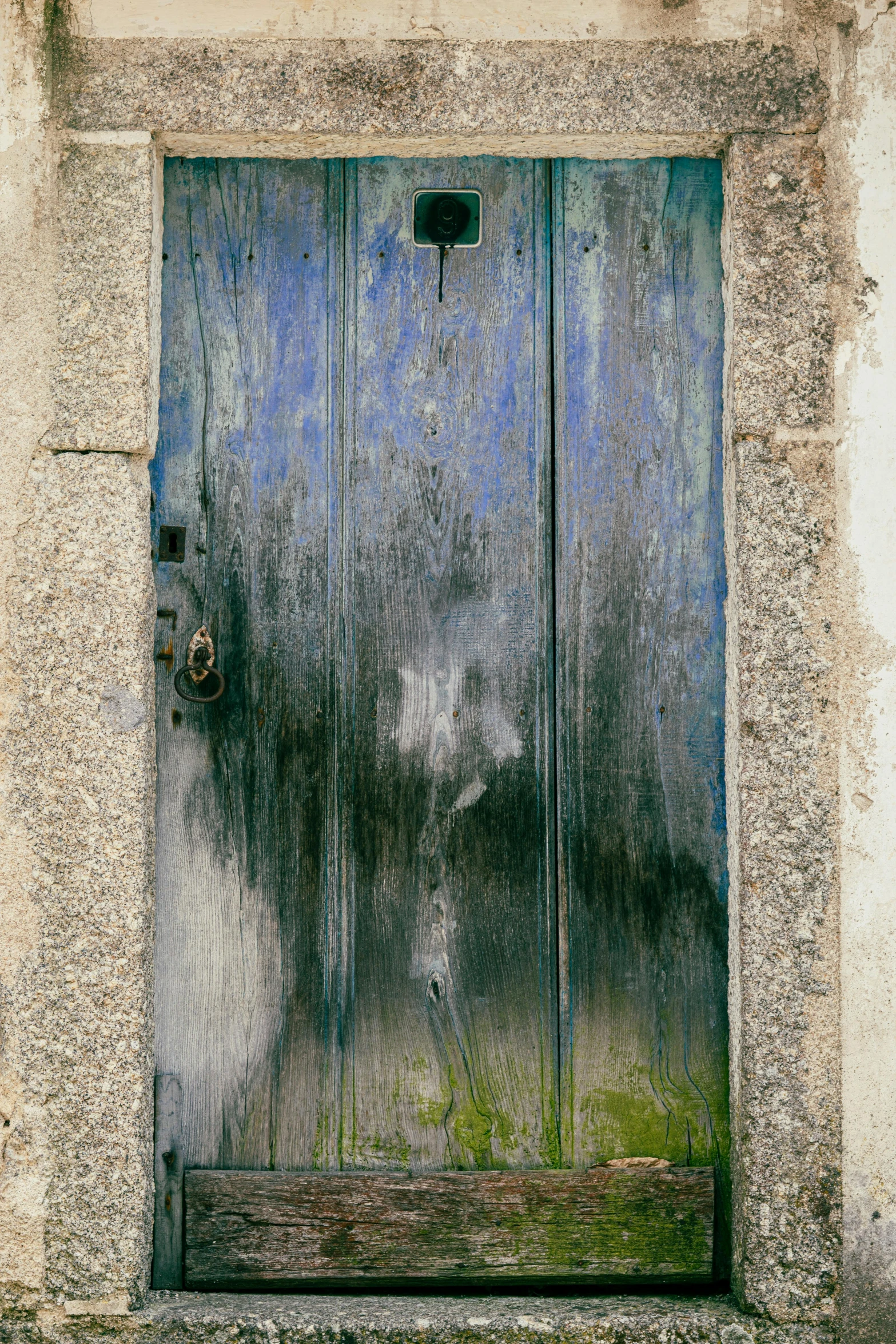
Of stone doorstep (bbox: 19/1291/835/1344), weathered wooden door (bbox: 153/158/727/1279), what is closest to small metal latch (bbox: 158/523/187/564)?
weathered wooden door (bbox: 153/158/727/1279)

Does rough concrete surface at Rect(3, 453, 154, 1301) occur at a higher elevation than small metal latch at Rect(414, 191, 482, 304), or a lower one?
lower

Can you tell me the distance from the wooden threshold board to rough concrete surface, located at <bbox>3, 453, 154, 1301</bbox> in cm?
18

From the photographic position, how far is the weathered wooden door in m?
2.00

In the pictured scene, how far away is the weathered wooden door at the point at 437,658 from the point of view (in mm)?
2002

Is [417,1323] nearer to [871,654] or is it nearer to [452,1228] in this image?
[452,1228]

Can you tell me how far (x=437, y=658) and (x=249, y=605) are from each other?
0.42 meters

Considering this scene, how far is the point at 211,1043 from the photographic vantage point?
6.57 feet

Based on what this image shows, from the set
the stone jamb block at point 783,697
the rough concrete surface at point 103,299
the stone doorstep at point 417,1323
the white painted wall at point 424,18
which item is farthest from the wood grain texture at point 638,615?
the rough concrete surface at point 103,299

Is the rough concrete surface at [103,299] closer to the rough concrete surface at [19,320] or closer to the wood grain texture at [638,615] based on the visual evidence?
the rough concrete surface at [19,320]

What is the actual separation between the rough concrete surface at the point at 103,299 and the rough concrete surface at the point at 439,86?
0.11 meters

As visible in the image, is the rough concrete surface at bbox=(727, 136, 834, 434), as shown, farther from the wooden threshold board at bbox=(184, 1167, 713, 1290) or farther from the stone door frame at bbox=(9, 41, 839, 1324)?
the wooden threshold board at bbox=(184, 1167, 713, 1290)

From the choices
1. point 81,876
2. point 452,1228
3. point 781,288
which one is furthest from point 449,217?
point 452,1228

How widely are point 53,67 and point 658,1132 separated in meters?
2.51

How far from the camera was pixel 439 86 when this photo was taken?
187 centimetres
